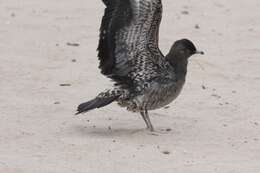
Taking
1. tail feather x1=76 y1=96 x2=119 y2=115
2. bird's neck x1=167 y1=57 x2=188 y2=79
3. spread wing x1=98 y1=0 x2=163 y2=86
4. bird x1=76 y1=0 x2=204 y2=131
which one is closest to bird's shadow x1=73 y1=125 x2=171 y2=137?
bird x1=76 y1=0 x2=204 y2=131

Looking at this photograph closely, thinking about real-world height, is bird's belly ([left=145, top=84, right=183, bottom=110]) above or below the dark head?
below

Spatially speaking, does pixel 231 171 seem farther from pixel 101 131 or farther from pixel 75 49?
pixel 75 49

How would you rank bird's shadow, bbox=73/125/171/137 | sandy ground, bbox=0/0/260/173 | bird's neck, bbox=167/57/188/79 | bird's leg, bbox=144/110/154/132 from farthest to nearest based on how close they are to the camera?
bird's neck, bbox=167/57/188/79, bird's leg, bbox=144/110/154/132, bird's shadow, bbox=73/125/171/137, sandy ground, bbox=0/0/260/173

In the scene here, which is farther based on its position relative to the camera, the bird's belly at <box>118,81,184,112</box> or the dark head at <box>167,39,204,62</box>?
the dark head at <box>167,39,204,62</box>

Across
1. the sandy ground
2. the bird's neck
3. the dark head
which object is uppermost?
the dark head

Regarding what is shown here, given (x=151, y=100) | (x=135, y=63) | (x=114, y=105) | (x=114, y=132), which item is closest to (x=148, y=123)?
(x=151, y=100)

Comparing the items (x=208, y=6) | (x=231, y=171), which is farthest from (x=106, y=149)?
(x=208, y=6)

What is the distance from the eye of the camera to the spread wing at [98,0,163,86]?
8719 mm

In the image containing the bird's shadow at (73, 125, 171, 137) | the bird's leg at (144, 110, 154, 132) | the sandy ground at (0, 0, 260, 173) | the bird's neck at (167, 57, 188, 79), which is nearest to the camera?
the sandy ground at (0, 0, 260, 173)

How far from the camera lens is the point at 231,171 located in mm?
7707

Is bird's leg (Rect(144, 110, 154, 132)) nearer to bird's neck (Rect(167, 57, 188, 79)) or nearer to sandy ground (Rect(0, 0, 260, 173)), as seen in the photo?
sandy ground (Rect(0, 0, 260, 173))

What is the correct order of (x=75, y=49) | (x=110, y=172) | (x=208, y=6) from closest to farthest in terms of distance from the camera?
(x=110, y=172), (x=75, y=49), (x=208, y=6)

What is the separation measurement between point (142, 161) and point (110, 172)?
42cm

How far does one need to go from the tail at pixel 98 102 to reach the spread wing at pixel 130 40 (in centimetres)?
25
